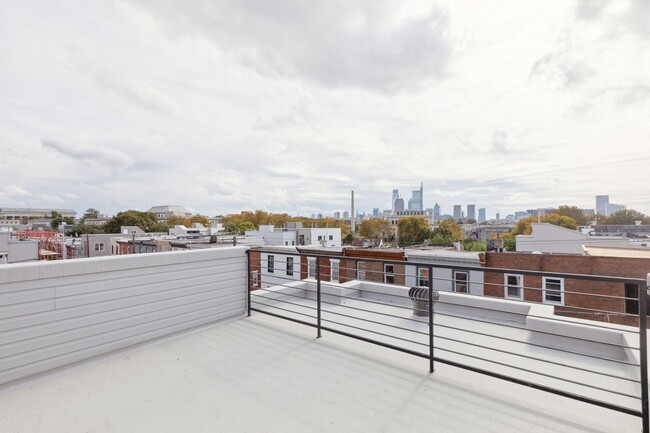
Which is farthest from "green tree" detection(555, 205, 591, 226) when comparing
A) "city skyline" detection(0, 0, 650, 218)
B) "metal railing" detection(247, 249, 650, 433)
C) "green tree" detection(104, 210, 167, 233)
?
"green tree" detection(104, 210, 167, 233)

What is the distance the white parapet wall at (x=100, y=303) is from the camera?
224 centimetres

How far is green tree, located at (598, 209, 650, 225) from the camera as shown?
49797mm

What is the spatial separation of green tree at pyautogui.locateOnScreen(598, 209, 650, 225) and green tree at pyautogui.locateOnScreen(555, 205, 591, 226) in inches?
132

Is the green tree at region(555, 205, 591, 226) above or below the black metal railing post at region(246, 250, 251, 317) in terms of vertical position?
above

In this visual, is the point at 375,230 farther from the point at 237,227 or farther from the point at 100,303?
the point at 100,303

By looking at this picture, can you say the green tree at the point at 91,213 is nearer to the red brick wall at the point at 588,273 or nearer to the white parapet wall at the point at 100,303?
the white parapet wall at the point at 100,303

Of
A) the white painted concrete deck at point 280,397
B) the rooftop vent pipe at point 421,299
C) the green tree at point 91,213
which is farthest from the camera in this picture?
the green tree at point 91,213

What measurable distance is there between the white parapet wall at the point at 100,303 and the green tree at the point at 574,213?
6748 centimetres

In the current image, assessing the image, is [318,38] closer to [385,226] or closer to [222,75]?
[222,75]

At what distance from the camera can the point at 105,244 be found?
29625 mm

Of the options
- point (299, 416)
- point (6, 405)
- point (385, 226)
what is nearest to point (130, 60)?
point (6, 405)

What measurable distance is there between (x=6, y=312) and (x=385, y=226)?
184ft

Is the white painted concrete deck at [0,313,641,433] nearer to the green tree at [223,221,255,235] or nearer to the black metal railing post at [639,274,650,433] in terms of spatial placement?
the black metal railing post at [639,274,650,433]

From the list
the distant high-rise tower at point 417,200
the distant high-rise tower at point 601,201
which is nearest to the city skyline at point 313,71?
the distant high-rise tower at point 601,201
